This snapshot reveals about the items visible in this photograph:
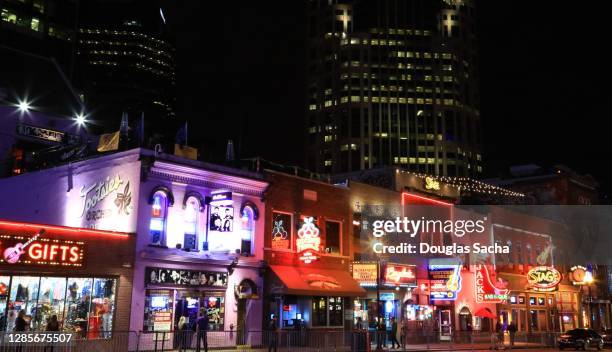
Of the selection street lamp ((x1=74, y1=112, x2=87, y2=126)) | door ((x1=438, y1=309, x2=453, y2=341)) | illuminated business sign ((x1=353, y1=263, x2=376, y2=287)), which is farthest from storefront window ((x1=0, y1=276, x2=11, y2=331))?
door ((x1=438, y1=309, x2=453, y2=341))

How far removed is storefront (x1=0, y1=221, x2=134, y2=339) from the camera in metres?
24.1

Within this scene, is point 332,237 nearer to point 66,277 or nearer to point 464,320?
point 464,320

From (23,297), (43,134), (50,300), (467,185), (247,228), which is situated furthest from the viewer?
(467,185)

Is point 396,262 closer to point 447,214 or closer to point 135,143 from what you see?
point 447,214

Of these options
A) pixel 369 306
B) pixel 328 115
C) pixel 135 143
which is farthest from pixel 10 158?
pixel 328 115

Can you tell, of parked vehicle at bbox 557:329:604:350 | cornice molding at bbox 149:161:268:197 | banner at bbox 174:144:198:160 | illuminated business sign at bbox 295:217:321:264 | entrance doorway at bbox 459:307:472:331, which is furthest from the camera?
entrance doorway at bbox 459:307:472:331

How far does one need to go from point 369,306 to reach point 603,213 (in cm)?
5130

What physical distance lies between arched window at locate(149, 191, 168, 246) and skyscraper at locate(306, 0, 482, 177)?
142m

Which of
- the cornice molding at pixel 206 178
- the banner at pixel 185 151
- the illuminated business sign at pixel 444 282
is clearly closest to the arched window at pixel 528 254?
the illuminated business sign at pixel 444 282

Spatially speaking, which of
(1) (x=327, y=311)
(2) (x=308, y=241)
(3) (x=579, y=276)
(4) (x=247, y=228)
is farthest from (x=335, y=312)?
(3) (x=579, y=276)

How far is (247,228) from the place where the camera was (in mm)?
32406

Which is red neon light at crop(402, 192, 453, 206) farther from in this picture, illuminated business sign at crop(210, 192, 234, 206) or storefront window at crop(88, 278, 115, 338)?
storefront window at crop(88, 278, 115, 338)

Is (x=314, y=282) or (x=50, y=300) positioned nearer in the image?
(x=50, y=300)

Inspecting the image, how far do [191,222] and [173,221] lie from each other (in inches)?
43.3
